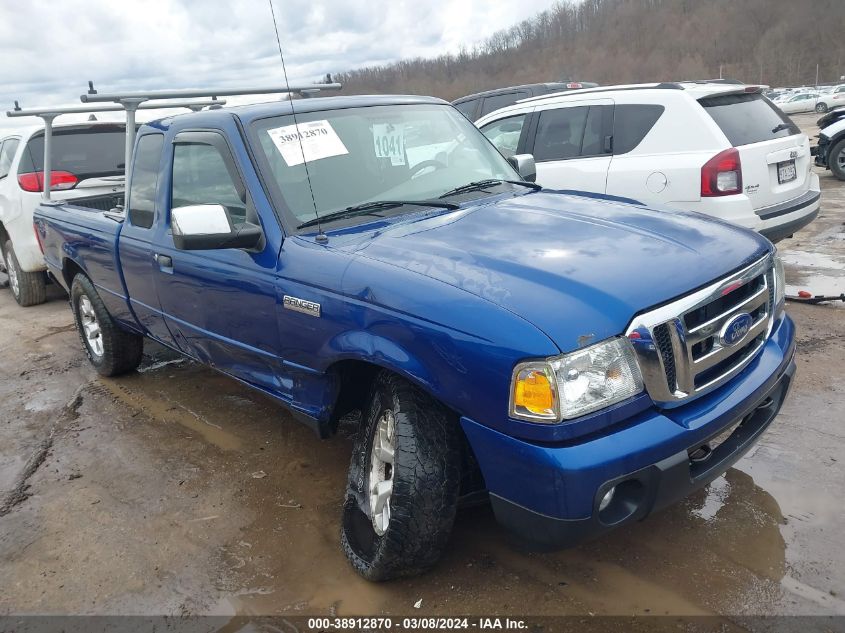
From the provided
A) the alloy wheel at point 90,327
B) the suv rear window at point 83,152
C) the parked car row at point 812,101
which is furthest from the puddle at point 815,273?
the parked car row at point 812,101

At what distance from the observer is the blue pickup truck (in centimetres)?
211

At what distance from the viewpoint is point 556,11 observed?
387 ft

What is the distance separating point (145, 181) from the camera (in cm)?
409

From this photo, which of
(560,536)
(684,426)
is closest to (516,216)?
(684,426)

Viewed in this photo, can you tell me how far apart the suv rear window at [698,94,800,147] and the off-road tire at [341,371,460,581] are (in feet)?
14.1

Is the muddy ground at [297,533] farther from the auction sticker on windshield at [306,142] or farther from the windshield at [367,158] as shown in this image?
the auction sticker on windshield at [306,142]

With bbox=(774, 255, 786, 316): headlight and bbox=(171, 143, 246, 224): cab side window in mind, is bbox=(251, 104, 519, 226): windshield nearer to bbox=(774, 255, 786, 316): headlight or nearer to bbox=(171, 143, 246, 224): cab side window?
bbox=(171, 143, 246, 224): cab side window

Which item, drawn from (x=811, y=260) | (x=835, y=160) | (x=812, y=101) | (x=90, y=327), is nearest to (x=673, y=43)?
(x=812, y=101)

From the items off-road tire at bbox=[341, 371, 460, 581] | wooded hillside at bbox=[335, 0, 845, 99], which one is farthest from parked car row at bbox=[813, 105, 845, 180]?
wooded hillside at bbox=[335, 0, 845, 99]

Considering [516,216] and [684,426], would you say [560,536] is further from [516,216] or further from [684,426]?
[516,216]

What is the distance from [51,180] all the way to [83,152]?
0.52 m

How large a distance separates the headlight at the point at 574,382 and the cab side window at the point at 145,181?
271cm

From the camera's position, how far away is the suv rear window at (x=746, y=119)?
5621 mm

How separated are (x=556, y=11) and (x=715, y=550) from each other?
129m
